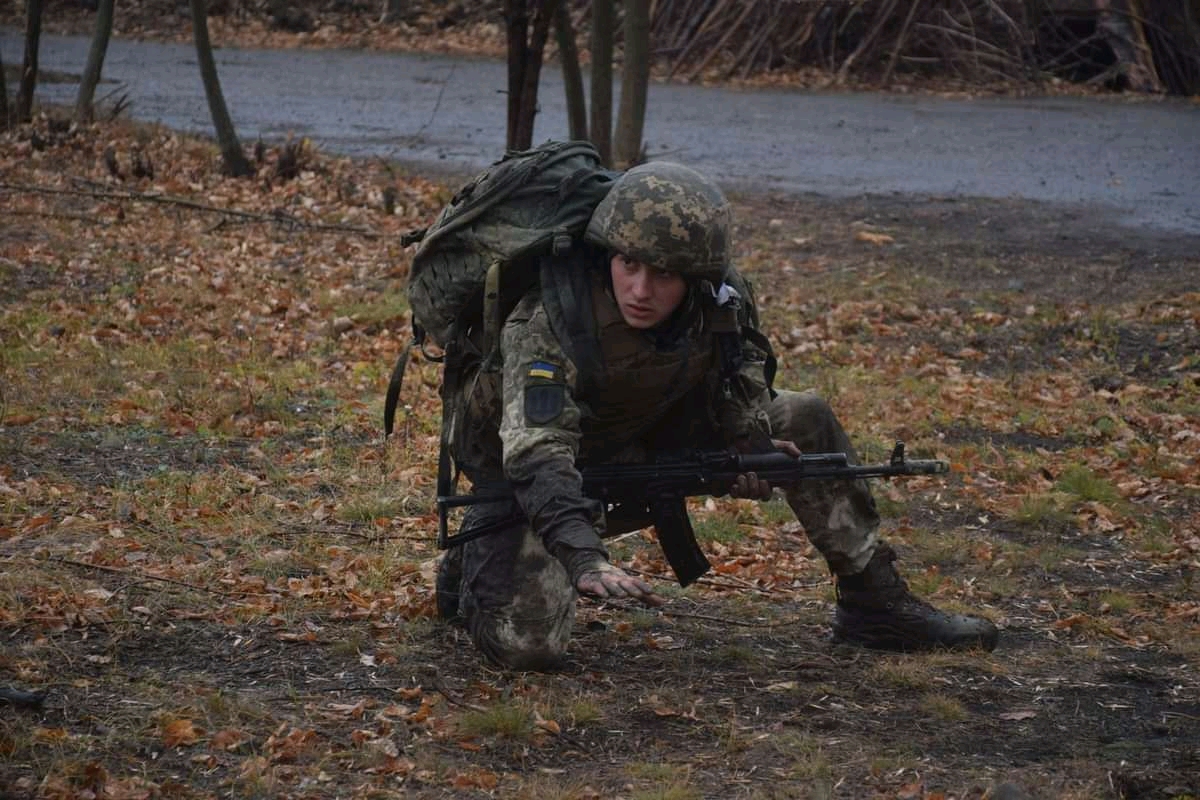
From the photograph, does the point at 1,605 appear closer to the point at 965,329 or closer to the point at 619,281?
the point at 619,281

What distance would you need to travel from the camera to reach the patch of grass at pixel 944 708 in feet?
14.9

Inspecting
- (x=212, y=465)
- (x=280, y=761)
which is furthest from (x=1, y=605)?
(x=212, y=465)

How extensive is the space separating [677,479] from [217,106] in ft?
27.5

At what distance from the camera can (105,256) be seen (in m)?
10.4

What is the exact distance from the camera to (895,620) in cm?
514

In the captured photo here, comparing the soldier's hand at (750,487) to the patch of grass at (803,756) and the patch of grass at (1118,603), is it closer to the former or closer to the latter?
the patch of grass at (803,756)

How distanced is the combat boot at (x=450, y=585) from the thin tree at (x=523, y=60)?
5193mm

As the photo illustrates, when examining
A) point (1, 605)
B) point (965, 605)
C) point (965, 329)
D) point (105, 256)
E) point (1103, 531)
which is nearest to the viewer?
point (1, 605)

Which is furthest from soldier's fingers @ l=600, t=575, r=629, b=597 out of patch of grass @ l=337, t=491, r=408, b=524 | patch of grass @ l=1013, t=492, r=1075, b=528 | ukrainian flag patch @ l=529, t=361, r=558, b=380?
patch of grass @ l=1013, t=492, r=1075, b=528

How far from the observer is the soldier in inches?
172

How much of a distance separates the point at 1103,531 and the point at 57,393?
15.8ft

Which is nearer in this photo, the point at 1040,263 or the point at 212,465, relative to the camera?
the point at 212,465

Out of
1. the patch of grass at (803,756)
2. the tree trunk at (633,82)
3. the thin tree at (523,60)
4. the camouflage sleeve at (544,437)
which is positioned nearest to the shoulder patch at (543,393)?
the camouflage sleeve at (544,437)

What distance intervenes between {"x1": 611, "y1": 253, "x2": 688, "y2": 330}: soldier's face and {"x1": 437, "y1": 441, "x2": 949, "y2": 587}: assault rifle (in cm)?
48
